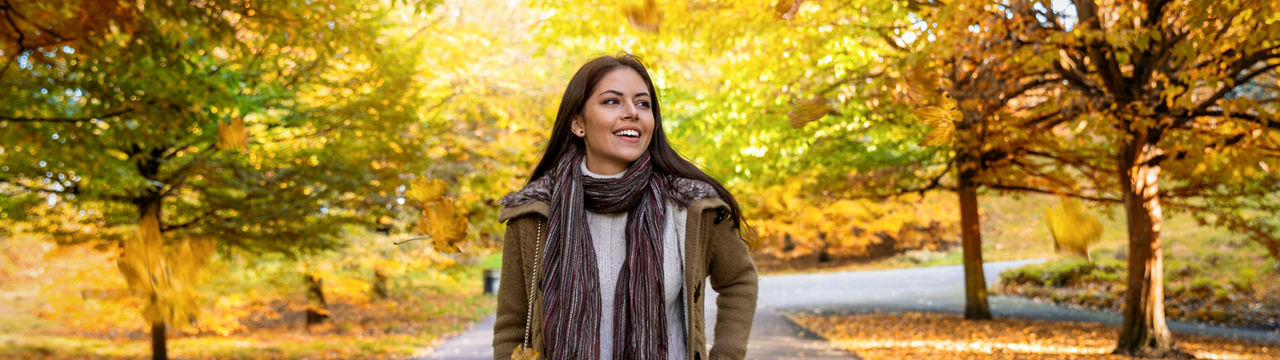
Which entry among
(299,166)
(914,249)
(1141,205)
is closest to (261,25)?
(299,166)

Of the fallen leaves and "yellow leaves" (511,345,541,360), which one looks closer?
"yellow leaves" (511,345,541,360)

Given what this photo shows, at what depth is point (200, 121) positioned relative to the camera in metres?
7.16

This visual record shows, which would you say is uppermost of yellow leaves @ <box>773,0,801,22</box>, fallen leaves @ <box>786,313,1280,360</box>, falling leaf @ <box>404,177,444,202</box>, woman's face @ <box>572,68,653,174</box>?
yellow leaves @ <box>773,0,801,22</box>

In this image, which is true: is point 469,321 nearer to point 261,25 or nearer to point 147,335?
point 147,335

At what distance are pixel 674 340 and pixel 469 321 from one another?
14593 millimetres

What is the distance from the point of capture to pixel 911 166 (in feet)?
41.8

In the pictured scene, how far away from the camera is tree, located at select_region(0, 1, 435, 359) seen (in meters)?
5.77

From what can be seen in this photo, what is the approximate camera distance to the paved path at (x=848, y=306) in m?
11.0

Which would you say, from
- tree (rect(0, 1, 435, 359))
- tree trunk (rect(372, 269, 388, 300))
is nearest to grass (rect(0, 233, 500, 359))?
tree trunk (rect(372, 269, 388, 300))

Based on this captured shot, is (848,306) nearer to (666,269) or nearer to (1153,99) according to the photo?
(1153,99)

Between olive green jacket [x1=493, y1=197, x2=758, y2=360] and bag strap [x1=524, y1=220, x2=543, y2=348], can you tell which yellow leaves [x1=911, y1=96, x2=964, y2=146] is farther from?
bag strap [x1=524, y1=220, x2=543, y2=348]

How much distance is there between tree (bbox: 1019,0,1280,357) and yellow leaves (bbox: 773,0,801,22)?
280 cm

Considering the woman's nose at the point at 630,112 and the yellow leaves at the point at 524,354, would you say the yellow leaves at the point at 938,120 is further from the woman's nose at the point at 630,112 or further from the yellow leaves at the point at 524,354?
the yellow leaves at the point at 524,354

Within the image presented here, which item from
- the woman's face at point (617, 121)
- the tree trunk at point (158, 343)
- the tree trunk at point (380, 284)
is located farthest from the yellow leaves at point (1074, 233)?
the tree trunk at point (380, 284)
